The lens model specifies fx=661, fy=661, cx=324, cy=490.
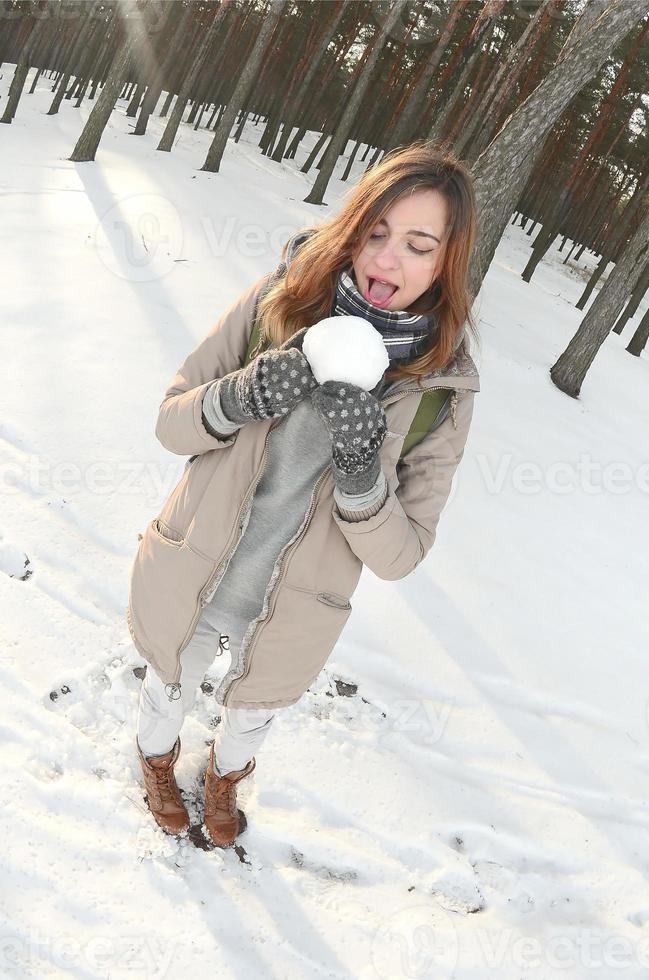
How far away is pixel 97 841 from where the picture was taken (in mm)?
2318

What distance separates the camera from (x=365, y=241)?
162 centimetres

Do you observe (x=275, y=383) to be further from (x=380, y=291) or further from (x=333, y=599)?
(x=333, y=599)

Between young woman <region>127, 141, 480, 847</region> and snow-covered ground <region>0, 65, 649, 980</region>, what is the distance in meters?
0.79

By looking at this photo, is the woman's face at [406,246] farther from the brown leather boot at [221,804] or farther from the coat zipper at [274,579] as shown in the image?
the brown leather boot at [221,804]

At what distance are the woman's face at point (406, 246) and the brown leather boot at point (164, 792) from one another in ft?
5.60

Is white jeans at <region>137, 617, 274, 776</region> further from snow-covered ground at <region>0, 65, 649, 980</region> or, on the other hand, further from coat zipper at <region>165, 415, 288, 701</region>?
snow-covered ground at <region>0, 65, 649, 980</region>

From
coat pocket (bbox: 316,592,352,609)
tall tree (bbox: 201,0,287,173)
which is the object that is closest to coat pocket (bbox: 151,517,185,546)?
coat pocket (bbox: 316,592,352,609)

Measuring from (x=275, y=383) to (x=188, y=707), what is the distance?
1288 millimetres

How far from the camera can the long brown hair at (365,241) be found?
160 centimetres

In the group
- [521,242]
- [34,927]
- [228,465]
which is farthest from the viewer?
[521,242]

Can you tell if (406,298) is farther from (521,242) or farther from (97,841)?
(521,242)

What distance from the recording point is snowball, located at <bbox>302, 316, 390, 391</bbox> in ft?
4.75

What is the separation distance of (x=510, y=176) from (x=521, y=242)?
2595cm

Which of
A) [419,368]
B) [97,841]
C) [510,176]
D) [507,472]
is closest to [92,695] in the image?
[97,841]
